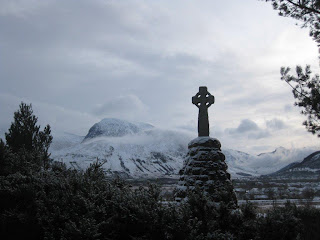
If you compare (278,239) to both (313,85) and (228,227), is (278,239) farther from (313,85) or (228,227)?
(313,85)

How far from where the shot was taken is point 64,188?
812cm

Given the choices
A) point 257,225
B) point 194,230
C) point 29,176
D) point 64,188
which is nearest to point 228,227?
point 257,225

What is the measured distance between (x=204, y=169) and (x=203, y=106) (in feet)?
10.2

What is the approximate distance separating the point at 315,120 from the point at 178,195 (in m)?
5.42

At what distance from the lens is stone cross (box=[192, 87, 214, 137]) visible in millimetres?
12781

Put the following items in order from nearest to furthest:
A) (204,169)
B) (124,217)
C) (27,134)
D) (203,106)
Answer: (124,217), (204,169), (203,106), (27,134)

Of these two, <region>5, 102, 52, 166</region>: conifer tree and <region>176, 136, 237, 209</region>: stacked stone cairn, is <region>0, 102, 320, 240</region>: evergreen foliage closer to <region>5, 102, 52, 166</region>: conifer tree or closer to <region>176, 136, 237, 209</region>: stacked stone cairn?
<region>176, 136, 237, 209</region>: stacked stone cairn

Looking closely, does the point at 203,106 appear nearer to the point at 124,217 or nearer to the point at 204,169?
→ the point at 204,169

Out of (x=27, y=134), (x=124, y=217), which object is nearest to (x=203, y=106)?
(x=124, y=217)

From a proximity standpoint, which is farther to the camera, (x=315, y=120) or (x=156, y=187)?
(x=315, y=120)

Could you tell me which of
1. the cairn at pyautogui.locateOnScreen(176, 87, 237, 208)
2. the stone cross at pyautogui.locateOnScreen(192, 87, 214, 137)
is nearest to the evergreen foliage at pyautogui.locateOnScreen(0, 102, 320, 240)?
the cairn at pyautogui.locateOnScreen(176, 87, 237, 208)

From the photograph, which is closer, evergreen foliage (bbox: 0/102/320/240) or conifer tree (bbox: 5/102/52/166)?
evergreen foliage (bbox: 0/102/320/240)

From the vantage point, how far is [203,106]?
13.0m

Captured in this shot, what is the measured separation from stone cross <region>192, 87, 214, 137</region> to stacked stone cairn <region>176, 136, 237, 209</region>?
110 cm
